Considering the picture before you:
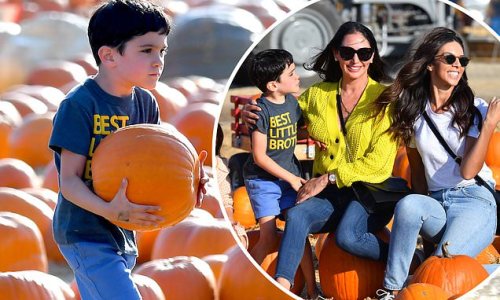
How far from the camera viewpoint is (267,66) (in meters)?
3.14

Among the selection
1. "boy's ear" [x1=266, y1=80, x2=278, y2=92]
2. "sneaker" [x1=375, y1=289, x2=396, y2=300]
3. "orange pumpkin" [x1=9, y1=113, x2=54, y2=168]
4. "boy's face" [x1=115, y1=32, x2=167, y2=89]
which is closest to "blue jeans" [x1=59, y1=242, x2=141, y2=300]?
"boy's face" [x1=115, y1=32, x2=167, y2=89]

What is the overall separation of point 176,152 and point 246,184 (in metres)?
0.76

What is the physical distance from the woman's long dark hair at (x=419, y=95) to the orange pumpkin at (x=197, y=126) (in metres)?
1.75

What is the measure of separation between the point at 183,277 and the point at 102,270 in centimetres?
96

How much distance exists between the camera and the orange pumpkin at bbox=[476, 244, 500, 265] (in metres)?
3.59

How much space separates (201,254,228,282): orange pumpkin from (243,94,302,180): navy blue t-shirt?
1.92ft

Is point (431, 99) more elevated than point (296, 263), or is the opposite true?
point (431, 99)

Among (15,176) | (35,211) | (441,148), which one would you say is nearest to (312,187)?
(441,148)

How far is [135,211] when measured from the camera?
7.97 feet

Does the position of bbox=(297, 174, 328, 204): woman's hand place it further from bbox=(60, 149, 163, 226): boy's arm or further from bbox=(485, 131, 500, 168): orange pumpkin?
bbox=(485, 131, 500, 168): orange pumpkin

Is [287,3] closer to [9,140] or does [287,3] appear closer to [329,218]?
[9,140]

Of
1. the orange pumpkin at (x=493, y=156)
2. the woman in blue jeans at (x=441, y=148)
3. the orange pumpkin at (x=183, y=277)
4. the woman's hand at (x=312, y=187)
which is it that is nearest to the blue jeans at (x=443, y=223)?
the woman in blue jeans at (x=441, y=148)

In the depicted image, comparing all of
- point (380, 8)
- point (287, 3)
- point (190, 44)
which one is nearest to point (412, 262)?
point (190, 44)

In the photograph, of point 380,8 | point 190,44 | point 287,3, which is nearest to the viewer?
point 190,44
